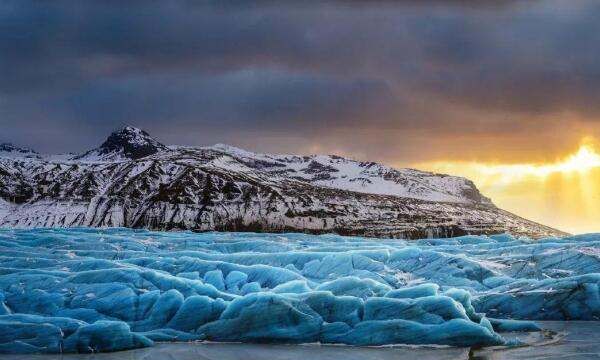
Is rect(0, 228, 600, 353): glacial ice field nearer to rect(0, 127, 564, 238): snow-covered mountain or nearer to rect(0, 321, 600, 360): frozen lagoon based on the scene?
rect(0, 321, 600, 360): frozen lagoon

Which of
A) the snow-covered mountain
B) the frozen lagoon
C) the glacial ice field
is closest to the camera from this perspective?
the frozen lagoon

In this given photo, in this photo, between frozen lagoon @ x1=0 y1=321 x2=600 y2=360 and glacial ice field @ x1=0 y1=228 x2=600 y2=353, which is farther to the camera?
glacial ice field @ x1=0 y1=228 x2=600 y2=353

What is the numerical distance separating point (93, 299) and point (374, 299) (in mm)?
10765

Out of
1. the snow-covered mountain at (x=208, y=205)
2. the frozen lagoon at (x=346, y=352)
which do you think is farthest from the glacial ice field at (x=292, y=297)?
the snow-covered mountain at (x=208, y=205)

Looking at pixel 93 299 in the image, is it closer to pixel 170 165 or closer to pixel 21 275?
pixel 21 275

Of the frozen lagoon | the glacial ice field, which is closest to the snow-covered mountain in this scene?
the glacial ice field

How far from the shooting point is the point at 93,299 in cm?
2419

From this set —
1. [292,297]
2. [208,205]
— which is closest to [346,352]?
[292,297]

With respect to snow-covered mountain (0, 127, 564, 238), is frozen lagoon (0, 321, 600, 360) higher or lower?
lower

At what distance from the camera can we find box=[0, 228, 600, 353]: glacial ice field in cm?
2059

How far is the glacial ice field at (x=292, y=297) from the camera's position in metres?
20.6

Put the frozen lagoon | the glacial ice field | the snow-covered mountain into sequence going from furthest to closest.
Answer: the snow-covered mountain
the glacial ice field
the frozen lagoon

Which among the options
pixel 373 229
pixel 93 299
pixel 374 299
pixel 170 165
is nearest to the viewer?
pixel 374 299

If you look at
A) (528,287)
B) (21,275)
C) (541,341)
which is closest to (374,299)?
(541,341)
